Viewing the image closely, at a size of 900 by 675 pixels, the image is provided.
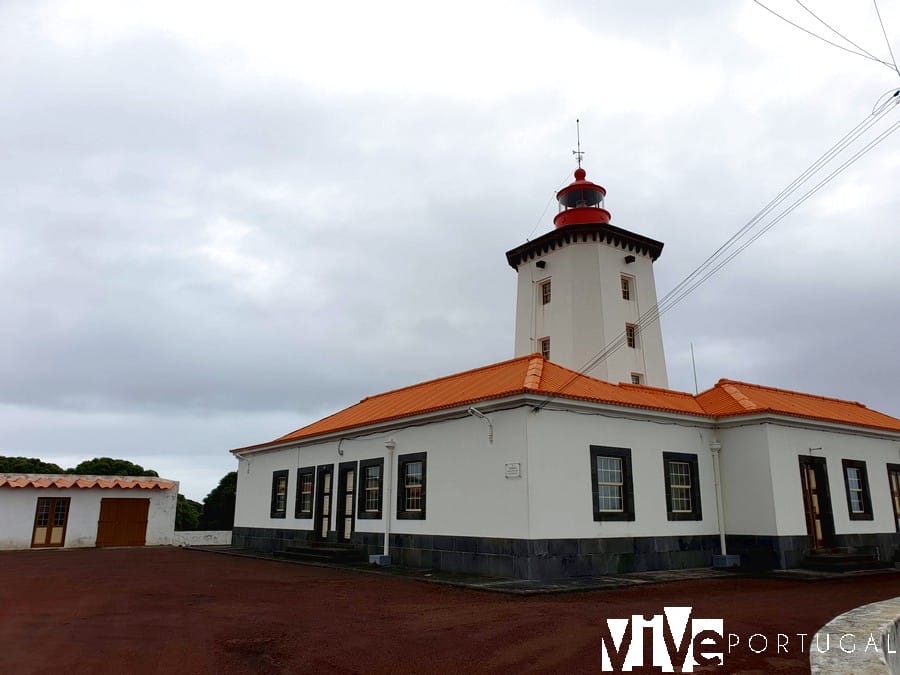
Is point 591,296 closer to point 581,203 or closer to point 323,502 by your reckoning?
point 581,203

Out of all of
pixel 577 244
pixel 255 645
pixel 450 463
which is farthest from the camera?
pixel 577 244

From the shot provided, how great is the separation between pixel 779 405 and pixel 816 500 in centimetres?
243

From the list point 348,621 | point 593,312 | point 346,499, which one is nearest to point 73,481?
point 346,499

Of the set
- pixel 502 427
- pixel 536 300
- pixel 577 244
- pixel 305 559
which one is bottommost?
pixel 305 559

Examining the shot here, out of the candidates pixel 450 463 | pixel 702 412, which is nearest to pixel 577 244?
pixel 702 412

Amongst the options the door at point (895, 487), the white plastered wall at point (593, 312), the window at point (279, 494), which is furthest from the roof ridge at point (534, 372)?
the door at point (895, 487)

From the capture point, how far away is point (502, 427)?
13.0 meters

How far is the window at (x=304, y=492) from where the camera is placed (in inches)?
771

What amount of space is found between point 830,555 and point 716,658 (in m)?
10.2

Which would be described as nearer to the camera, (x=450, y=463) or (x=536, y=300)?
(x=450, y=463)

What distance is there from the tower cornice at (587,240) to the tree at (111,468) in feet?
91.5

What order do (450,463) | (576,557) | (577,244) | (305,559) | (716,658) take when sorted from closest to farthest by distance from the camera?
(716,658)
(576,557)
(450,463)
(305,559)
(577,244)

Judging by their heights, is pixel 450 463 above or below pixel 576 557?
above

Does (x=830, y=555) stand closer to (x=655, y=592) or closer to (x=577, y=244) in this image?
(x=655, y=592)
